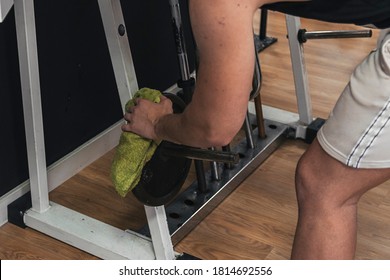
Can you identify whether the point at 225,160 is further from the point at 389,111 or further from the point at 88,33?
the point at 88,33

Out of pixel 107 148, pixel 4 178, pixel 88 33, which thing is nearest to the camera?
pixel 4 178

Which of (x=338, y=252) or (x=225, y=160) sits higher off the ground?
(x=225, y=160)

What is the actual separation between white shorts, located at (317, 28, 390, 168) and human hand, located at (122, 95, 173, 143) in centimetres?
42

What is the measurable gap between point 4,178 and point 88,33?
0.55 metres

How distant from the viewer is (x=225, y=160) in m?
1.60

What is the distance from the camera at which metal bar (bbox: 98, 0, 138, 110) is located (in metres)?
1.75

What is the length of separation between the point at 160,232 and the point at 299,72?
3.05 feet

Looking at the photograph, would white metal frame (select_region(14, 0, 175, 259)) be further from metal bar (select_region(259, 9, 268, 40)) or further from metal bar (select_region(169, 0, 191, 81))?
metal bar (select_region(259, 9, 268, 40))

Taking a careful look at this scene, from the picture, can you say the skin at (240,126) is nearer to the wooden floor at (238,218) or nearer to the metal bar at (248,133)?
the wooden floor at (238,218)

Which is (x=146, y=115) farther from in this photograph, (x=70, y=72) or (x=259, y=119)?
(x=259, y=119)

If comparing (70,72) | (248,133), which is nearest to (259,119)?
(248,133)

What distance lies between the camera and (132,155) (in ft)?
5.44
